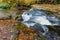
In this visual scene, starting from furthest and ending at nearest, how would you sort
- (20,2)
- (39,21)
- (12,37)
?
(20,2)
(39,21)
(12,37)

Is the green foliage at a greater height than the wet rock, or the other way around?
the wet rock

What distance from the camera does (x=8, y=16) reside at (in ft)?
38.7

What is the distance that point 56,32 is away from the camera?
28.0 ft

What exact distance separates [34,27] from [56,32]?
49.4 inches

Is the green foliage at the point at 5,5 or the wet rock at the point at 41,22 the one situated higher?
the wet rock at the point at 41,22

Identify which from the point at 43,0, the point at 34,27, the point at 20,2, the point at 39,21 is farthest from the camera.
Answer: the point at 43,0

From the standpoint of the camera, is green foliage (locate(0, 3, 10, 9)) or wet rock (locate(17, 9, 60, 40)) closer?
wet rock (locate(17, 9, 60, 40))

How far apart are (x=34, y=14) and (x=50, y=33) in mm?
3694

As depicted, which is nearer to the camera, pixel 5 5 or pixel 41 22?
pixel 41 22

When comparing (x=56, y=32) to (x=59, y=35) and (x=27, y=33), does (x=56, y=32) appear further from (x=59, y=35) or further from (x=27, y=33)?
(x=27, y=33)

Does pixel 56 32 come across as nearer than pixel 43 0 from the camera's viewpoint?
Yes

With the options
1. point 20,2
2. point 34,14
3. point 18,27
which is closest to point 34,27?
point 18,27

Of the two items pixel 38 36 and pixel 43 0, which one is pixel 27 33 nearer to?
pixel 38 36

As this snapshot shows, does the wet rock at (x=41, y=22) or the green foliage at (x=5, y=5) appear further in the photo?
the green foliage at (x=5, y=5)
